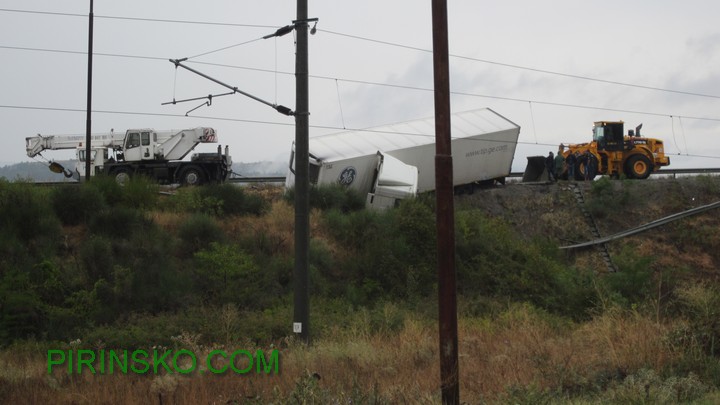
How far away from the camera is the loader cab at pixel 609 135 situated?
123ft

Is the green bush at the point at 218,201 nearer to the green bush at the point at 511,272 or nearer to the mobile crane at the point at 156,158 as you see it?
the mobile crane at the point at 156,158

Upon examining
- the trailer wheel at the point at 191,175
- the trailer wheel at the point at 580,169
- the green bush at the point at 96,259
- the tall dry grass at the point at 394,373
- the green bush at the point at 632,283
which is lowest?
the tall dry grass at the point at 394,373

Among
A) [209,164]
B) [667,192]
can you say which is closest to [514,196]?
[667,192]

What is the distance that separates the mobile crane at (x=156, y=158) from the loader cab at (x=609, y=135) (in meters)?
16.7

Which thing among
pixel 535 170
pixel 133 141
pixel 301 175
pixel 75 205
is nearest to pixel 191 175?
pixel 133 141

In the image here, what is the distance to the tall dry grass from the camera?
11.0 metres

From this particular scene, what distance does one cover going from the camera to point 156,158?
35719 mm

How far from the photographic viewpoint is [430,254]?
2817 centimetres

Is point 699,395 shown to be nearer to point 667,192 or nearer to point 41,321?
point 41,321

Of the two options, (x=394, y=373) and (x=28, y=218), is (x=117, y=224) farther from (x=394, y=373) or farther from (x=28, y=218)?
(x=394, y=373)

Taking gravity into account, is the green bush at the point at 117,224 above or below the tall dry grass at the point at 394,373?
above

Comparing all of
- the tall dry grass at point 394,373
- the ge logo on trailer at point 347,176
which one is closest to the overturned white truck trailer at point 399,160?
the ge logo on trailer at point 347,176

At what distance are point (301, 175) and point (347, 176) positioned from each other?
14.6 metres

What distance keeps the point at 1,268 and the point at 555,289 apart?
55.9ft
